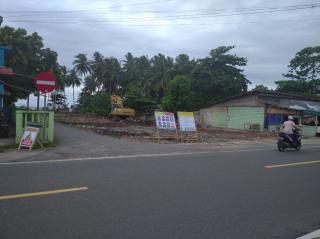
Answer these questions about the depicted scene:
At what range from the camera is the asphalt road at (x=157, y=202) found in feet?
16.9

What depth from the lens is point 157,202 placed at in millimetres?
6590

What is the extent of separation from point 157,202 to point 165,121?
1411 cm

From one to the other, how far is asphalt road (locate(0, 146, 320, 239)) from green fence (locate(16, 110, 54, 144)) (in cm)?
458

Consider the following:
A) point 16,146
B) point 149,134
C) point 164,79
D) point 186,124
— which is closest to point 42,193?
point 16,146

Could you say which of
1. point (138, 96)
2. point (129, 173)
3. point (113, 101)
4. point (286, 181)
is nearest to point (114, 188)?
point (129, 173)

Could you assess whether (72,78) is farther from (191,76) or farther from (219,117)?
(219,117)

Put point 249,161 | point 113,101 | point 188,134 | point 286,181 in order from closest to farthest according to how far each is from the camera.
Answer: point 286,181
point 249,161
point 188,134
point 113,101

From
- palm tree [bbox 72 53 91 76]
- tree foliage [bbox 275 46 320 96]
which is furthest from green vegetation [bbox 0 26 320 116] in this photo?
palm tree [bbox 72 53 91 76]

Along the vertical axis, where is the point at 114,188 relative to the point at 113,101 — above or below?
below

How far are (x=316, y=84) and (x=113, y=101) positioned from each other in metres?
28.7

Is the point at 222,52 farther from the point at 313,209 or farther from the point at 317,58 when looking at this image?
the point at 313,209

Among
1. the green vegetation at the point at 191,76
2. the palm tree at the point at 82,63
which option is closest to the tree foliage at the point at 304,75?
the green vegetation at the point at 191,76

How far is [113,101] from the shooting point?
154 feet

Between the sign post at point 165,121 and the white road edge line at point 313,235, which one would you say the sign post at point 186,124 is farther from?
the white road edge line at point 313,235
